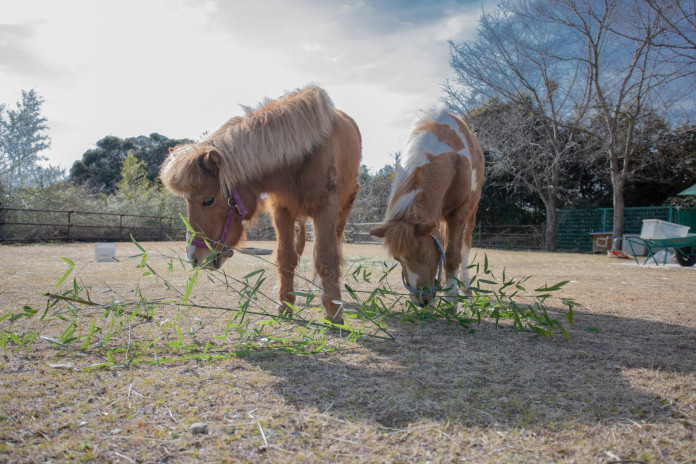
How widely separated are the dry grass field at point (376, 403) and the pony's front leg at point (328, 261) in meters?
0.31

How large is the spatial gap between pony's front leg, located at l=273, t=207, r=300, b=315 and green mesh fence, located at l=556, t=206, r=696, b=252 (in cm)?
1628

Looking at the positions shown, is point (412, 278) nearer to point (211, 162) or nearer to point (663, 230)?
point (211, 162)

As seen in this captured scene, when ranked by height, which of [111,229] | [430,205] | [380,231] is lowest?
[111,229]

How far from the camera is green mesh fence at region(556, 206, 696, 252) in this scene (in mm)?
14734

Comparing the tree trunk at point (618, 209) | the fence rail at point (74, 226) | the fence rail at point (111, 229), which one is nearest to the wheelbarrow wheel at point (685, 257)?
the tree trunk at point (618, 209)

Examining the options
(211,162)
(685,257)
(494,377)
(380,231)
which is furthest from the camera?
(685,257)

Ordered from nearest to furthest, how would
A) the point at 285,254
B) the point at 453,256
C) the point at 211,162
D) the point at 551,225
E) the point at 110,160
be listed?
the point at 211,162
the point at 285,254
the point at 453,256
the point at 551,225
the point at 110,160

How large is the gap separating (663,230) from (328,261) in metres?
9.83

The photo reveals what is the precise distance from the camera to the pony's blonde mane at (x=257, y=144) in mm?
2559

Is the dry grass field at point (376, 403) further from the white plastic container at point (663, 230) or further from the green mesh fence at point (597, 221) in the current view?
the green mesh fence at point (597, 221)

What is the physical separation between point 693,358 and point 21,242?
18.3 metres

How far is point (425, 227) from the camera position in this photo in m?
2.80

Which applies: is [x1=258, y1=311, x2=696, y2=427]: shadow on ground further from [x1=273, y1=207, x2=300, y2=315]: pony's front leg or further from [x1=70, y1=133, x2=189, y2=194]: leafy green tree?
[x1=70, y1=133, x2=189, y2=194]: leafy green tree

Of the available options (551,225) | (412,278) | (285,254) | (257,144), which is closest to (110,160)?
(551,225)
